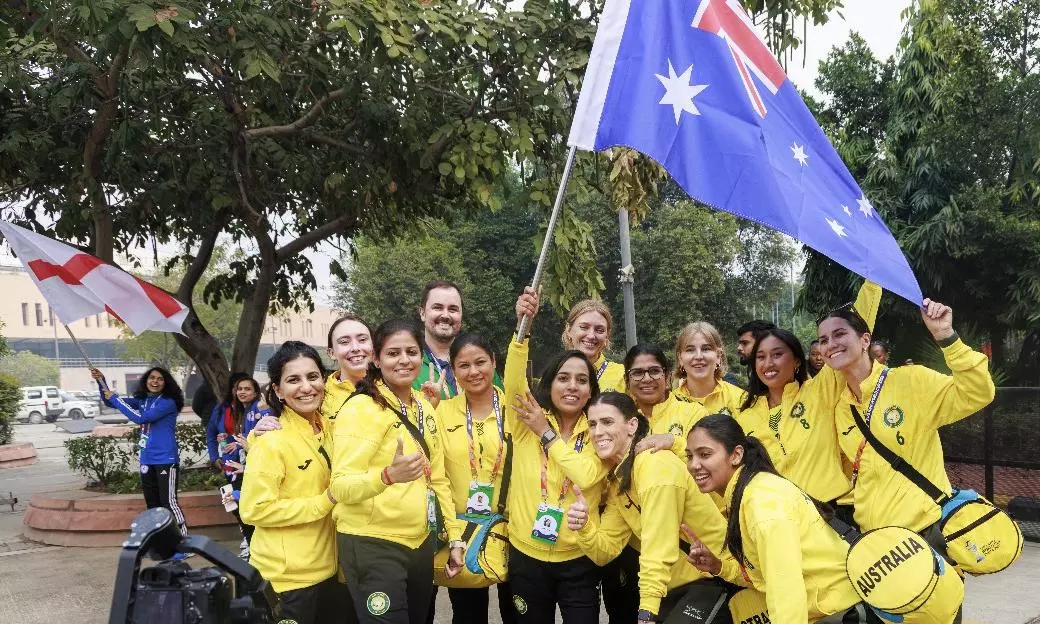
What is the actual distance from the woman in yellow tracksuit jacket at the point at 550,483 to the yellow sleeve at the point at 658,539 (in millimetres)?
349

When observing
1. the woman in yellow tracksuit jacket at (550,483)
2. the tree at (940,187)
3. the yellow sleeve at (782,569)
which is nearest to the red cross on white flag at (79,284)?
the woman in yellow tracksuit jacket at (550,483)

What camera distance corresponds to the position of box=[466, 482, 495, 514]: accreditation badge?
4.20 metres

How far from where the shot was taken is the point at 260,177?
994 centimetres

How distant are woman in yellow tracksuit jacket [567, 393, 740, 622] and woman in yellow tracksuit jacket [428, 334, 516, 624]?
1.76ft

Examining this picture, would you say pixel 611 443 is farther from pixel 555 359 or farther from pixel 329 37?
pixel 329 37

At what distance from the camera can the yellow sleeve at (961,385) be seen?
374 centimetres

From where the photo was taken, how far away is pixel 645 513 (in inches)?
143

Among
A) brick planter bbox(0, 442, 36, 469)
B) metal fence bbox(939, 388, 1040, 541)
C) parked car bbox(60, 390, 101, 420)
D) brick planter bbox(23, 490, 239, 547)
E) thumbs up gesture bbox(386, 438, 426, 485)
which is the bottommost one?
parked car bbox(60, 390, 101, 420)

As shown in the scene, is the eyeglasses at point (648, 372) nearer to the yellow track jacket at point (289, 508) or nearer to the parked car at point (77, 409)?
the yellow track jacket at point (289, 508)

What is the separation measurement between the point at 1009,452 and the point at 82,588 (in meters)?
7.99

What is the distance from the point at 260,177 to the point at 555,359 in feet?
21.5

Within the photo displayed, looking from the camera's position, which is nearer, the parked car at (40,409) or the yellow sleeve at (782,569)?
the yellow sleeve at (782,569)

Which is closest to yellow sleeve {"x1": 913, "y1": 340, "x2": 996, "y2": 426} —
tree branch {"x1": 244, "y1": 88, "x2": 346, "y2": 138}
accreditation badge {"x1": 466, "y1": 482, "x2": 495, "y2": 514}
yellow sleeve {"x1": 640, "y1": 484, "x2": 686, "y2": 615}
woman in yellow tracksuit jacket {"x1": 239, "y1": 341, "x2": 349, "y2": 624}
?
yellow sleeve {"x1": 640, "y1": 484, "x2": 686, "y2": 615}

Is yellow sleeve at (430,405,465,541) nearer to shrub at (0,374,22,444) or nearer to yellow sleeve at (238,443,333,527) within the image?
yellow sleeve at (238,443,333,527)
